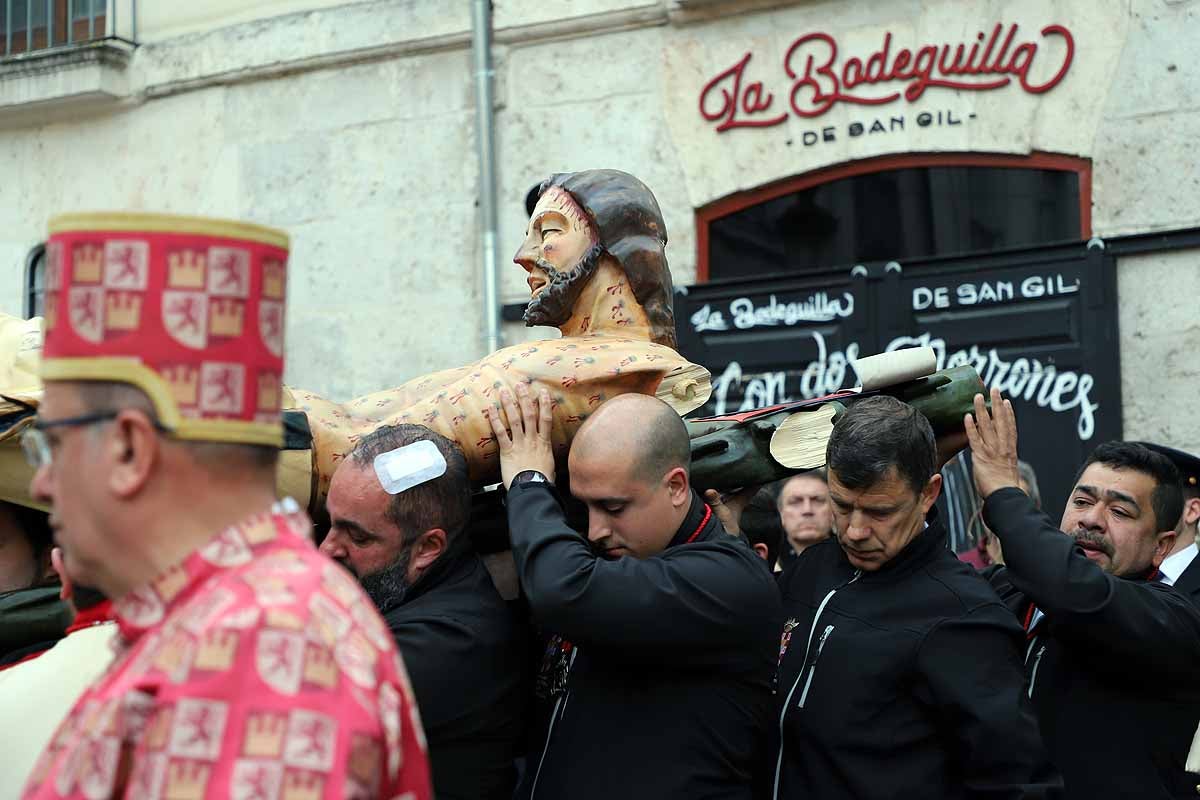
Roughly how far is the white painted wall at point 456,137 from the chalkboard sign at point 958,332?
194 millimetres

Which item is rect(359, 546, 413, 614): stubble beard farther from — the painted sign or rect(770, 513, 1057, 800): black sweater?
the painted sign

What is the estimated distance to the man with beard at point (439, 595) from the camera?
10.1 feet

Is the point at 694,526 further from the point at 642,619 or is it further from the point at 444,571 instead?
the point at 444,571

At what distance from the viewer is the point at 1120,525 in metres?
3.77

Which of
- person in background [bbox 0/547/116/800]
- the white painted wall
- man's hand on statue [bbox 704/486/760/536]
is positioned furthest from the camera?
the white painted wall

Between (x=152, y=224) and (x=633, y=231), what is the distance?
2100 mm

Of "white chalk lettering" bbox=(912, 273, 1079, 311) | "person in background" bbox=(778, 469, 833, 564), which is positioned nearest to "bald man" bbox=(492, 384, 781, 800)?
"person in background" bbox=(778, 469, 833, 564)

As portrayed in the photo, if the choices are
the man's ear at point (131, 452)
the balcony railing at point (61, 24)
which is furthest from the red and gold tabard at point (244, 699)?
the balcony railing at point (61, 24)

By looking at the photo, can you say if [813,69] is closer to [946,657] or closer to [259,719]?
[946,657]

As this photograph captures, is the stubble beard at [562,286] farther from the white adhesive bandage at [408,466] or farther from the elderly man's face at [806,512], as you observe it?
the elderly man's face at [806,512]

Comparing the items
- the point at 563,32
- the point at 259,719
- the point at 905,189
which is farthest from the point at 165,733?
the point at 563,32

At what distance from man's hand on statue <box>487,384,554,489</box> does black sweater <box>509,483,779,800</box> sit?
0.34ft

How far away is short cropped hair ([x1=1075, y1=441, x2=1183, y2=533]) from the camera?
381 centimetres

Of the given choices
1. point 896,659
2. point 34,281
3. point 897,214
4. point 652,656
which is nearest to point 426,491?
point 652,656
